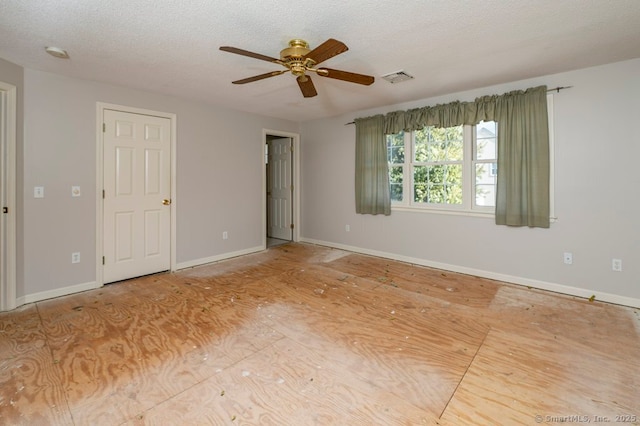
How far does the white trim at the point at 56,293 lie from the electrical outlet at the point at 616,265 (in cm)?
566

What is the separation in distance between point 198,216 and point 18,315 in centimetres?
217

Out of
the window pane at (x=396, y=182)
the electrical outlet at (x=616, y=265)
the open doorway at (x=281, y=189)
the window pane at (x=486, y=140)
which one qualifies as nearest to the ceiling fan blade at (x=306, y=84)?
the window pane at (x=396, y=182)

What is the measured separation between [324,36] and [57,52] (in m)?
2.37

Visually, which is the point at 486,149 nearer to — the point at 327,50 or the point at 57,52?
the point at 327,50

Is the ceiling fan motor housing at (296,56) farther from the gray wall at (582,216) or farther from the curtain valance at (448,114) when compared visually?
the gray wall at (582,216)

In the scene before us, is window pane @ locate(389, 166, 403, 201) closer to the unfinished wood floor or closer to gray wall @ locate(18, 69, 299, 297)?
the unfinished wood floor

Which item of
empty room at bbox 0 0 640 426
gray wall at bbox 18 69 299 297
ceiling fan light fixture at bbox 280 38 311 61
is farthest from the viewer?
gray wall at bbox 18 69 299 297

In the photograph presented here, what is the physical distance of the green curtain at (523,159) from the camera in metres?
3.38

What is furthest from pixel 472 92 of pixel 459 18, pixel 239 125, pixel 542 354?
pixel 239 125

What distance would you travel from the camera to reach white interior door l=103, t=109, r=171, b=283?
11.9 ft

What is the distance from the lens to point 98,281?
3.57m

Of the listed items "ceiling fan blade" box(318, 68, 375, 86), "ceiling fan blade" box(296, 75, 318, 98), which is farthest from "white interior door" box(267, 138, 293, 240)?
"ceiling fan blade" box(318, 68, 375, 86)

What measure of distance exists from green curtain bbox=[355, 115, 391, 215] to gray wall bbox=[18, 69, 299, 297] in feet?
7.34

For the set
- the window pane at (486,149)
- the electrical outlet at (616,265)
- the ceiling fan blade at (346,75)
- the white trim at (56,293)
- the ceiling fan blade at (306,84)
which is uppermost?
the ceiling fan blade at (306,84)
